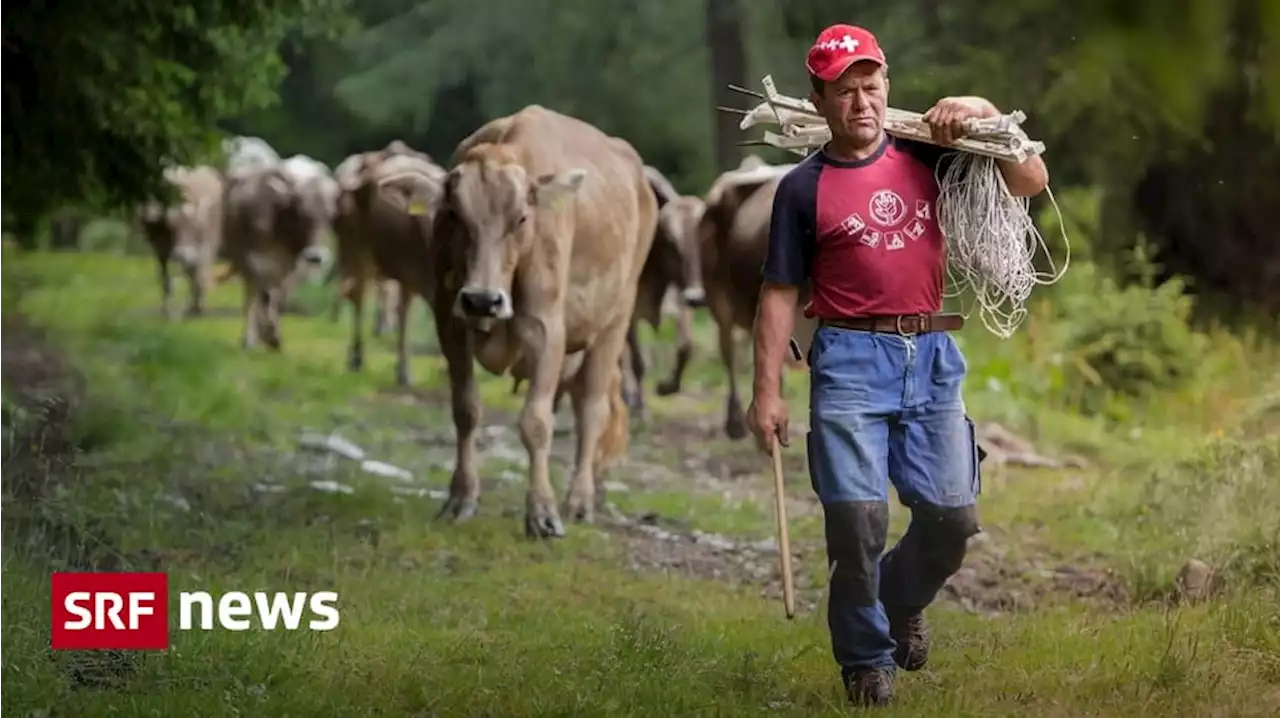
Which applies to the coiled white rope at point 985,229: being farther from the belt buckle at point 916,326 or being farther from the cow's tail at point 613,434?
the cow's tail at point 613,434

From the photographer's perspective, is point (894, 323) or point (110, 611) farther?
point (110, 611)

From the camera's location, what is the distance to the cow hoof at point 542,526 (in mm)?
8258

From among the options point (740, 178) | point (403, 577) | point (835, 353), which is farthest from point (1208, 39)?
point (740, 178)

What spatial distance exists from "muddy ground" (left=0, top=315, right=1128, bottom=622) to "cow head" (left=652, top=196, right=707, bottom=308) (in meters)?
1.70

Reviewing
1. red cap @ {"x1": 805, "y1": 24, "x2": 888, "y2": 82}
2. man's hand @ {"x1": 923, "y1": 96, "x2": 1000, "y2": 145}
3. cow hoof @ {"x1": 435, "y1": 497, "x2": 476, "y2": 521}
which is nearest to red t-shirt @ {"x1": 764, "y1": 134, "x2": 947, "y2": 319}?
man's hand @ {"x1": 923, "y1": 96, "x2": 1000, "y2": 145}

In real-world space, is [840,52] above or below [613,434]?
above

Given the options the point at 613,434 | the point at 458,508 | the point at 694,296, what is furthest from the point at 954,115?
the point at 694,296

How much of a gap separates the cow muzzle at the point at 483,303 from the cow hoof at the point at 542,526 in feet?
3.08

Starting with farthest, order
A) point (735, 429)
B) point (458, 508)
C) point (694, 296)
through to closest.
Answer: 1. point (694, 296)
2. point (735, 429)
3. point (458, 508)

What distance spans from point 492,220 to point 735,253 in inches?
143

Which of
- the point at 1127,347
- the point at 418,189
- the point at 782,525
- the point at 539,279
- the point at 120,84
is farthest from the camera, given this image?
the point at 1127,347

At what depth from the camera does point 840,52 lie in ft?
15.9

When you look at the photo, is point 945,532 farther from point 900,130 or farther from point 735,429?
point 735,429

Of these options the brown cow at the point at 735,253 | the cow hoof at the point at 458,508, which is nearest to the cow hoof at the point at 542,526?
the cow hoof at the point at 458,508
